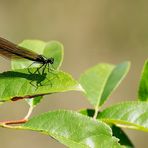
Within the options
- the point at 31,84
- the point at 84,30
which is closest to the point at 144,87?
the point at 31,84

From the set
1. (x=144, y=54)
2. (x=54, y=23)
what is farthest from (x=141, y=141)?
(x=54, y=23)

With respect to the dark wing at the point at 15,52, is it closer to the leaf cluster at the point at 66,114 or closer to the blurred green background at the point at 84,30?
the leaf cluster at the point at 66,114

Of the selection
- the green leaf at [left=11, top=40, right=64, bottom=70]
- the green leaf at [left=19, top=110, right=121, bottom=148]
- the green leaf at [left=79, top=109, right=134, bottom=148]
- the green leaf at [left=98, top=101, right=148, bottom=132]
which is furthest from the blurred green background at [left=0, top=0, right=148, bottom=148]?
the green leaf at [left=19, top=110, right=121, bottom=148]

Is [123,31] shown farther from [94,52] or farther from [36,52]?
[36,52]

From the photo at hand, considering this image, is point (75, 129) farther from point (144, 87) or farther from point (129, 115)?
point (144, 87)

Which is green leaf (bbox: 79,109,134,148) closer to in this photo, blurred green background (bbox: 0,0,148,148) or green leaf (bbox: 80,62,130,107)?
green leaf (bbox: 80,62,130,107)

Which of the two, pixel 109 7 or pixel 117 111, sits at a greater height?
pixel 109 7
